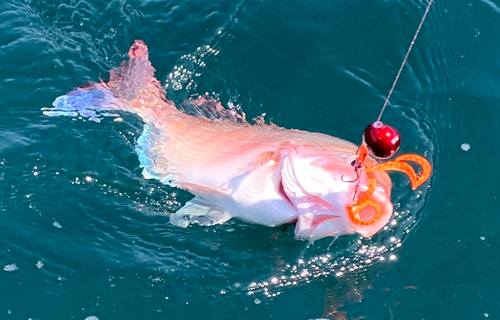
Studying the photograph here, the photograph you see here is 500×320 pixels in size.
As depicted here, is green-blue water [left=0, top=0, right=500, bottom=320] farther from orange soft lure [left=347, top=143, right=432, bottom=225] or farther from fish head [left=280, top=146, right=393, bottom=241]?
orange soft lure [left=347, top=143, right=432, bottom=225]

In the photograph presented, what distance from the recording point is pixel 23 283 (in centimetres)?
376

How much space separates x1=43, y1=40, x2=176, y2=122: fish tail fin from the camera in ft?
15.2

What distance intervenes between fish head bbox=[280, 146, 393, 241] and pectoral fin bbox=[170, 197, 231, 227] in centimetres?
57

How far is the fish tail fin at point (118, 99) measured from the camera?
182 inches

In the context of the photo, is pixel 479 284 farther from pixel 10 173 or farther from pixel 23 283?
pixel 10 173

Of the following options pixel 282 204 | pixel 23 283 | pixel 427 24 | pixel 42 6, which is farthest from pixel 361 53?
pixel 23 283

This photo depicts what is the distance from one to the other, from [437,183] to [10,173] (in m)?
2.97

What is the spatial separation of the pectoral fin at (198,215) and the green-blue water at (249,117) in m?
0.08

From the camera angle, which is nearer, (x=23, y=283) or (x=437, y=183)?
(x=23, y=283)

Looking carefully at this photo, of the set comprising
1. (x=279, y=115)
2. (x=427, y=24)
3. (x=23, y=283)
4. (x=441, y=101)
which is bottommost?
(x=23, y=283)

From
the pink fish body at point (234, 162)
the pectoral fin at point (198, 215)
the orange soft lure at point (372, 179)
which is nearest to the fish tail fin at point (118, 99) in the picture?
the pink fish body at point (234, 162)

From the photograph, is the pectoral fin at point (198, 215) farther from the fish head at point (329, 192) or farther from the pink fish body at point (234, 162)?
the fish head at point (329, 192)

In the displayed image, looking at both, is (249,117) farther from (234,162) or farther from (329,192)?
(329,192)

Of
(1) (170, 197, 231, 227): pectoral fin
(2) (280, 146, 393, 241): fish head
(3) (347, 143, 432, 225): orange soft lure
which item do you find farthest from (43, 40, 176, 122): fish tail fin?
(3) (347, 143, 432, 225): orange soft lure
